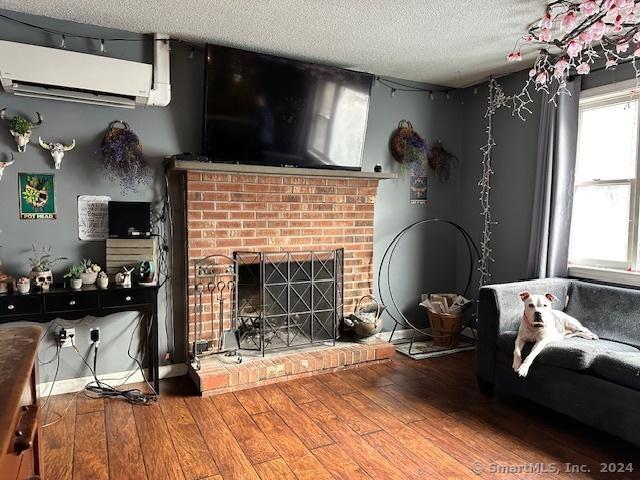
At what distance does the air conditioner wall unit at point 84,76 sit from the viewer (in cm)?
252

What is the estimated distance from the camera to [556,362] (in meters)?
2.46

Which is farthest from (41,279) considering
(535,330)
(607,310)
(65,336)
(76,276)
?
(607,310)

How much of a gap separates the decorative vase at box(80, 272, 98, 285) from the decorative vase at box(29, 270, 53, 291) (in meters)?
0.18

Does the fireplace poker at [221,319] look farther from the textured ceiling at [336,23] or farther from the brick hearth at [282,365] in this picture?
the textured ceiling at [336,23]

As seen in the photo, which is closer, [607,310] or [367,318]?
[607,310]

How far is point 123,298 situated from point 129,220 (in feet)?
1.64

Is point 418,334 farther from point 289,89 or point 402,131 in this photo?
point 289,89

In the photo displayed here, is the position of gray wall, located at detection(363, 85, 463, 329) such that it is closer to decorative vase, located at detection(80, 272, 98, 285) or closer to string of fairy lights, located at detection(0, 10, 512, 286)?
string of fairy lights, located at detection(0, 10, 512, 286)

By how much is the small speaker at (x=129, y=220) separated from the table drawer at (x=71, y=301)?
0.43 meters

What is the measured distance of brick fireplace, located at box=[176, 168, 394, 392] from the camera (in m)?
3.08

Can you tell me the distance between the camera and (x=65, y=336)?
2.84 m

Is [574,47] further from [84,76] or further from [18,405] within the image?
[84,76]

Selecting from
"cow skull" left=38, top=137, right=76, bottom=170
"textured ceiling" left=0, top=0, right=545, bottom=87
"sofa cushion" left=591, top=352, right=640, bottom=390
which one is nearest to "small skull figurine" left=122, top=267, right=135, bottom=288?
"cow skull" left=38, top=137, right=76, bottom=170

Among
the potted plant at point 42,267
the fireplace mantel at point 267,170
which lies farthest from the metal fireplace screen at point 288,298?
the potted plant at point 42,267
